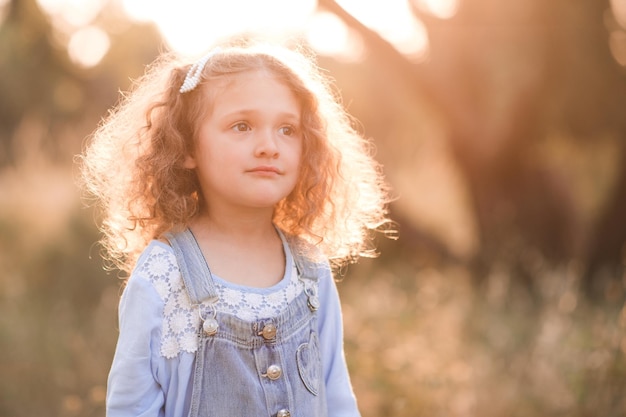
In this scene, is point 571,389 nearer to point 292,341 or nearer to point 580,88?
point 292,341

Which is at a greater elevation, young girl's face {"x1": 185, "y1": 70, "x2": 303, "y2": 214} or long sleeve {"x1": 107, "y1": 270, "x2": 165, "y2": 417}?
young girl's face {"x1": 185, "y1": 70, "x2": 303, "y2": 214}

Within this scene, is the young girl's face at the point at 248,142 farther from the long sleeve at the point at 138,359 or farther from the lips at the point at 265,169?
the long sleeve at the point at 138,359

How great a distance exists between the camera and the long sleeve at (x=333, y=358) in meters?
2.29

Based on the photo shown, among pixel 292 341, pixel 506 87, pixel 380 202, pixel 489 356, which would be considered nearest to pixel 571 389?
pixel 489 356

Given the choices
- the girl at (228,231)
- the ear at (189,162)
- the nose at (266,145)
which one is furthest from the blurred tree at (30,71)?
the nose at (266,145)

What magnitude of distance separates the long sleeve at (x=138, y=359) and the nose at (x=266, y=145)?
47 centimetres

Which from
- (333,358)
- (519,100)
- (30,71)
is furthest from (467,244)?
(30,71)

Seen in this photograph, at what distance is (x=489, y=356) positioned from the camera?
429 cm

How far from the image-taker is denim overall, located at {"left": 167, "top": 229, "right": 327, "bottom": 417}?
195cm

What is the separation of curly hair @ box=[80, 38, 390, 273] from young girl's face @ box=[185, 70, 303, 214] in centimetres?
5

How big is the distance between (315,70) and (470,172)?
4243 millimetres

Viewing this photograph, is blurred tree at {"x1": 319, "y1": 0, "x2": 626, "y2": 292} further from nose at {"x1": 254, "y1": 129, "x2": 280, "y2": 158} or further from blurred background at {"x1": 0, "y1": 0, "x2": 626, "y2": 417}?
nose at {"x1": 254, "y1": 129, "x2": 280, "y2": 158}

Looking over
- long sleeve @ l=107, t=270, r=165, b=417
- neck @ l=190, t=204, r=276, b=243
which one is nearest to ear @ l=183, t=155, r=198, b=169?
neck @ l=190, t=204, r=276, b=243

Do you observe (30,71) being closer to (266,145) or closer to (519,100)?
(519,100)
